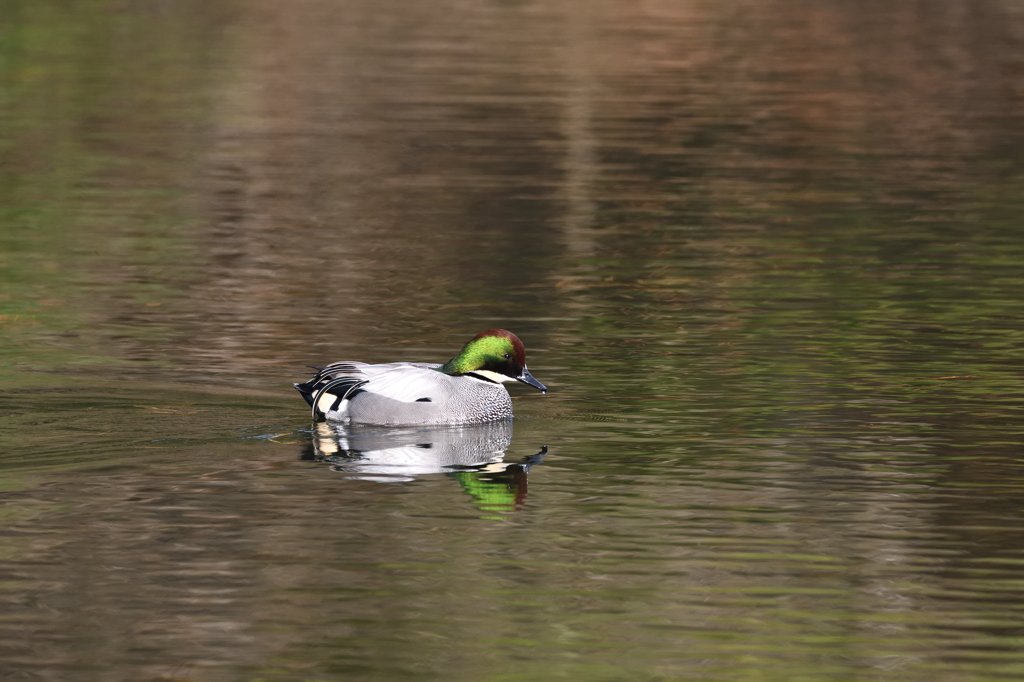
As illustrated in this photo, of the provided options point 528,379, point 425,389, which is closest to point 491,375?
point 528,379

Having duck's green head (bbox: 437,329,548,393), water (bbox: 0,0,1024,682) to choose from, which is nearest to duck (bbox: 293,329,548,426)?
duck's green head (bbox: 437,329,548,393)

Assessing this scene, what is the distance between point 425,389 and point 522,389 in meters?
1.78

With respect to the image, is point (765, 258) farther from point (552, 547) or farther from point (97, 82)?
point (97, 82)

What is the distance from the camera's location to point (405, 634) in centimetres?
799

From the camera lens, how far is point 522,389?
13523 mm

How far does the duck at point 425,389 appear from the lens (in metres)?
11.7

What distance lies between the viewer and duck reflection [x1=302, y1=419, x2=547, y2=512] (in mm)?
10516

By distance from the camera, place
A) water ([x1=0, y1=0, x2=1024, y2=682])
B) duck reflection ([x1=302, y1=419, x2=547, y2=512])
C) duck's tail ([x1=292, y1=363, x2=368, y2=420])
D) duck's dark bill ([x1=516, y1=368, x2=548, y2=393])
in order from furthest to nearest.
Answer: duck's dark bill ([x1=516, y1=368, x2=548, y2=393]) → duck's tail ([x1=292, y1=363, x2=368, y2=420]) → duck reflection ([x1=302, y1=419, x2=547, y2=512]) → water ([x1=0, y1=0, x2=1024, y2=682])

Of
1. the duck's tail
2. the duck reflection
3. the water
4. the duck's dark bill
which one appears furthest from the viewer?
the duck's dark bill

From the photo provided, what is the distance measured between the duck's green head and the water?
0.42 meters

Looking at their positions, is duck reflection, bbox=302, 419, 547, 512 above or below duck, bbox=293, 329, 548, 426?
below

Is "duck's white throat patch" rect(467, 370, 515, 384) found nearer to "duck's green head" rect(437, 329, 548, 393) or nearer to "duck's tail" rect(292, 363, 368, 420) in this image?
"duck's green head" rect(437, 329, 548, 393)

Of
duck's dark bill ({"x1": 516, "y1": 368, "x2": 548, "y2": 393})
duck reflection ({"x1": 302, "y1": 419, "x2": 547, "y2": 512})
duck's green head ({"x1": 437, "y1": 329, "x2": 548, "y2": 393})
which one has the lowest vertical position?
duck reflection ({"x1": 302, "y1": 419, "x2": 547, "y2": 512})

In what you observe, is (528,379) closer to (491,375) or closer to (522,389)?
(491,375)
